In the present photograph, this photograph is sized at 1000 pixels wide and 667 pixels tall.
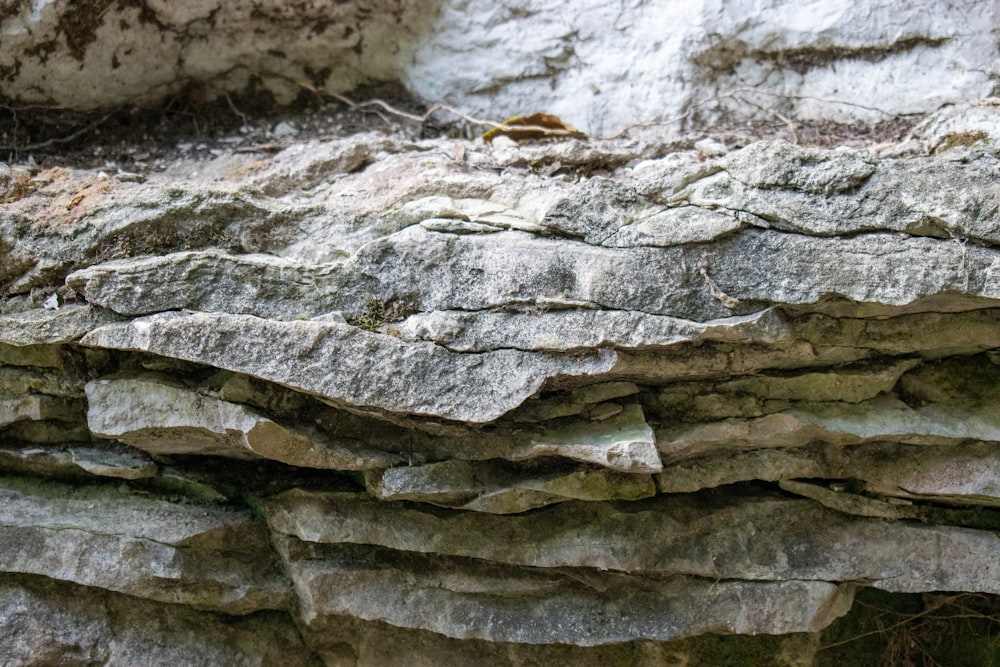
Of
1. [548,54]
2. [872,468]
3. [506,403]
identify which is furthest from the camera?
[548,54]

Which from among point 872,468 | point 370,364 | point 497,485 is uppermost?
point 370,364

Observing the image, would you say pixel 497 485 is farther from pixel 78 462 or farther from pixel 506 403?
pixel 78 462

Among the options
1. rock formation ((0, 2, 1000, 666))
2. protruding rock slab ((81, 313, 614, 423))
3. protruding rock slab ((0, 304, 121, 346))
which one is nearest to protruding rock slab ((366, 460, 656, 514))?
rock formation ((0, 2, 1000, 666))

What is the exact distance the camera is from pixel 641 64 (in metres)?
4.12

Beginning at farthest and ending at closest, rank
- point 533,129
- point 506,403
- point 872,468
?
point 533,129
point 872,468
point 506,403

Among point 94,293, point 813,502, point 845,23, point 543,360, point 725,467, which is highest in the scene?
point 845,23

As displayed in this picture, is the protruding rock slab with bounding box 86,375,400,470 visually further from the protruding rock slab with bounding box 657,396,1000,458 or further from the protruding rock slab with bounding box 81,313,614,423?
the protruding rock slab with bounding box 657,396,1000,458

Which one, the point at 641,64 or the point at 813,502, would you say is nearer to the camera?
the point at 813,502

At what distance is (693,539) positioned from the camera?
324cm

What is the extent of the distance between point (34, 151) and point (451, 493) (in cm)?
250

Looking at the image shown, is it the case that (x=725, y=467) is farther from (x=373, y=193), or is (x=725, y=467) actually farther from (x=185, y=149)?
(x=185, y=149)

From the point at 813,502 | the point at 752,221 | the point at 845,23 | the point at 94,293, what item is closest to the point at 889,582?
the point at 813,502

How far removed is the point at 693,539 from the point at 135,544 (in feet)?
6.77

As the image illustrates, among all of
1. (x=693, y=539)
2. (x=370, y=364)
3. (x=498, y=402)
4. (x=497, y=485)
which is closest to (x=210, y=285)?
(x=370, y=364)
